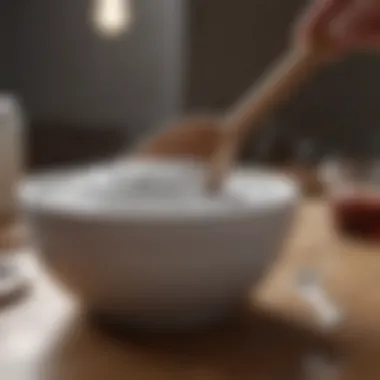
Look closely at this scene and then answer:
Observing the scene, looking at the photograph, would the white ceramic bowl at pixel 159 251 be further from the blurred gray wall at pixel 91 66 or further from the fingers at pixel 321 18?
the blurred gray wall at pixel 91 66

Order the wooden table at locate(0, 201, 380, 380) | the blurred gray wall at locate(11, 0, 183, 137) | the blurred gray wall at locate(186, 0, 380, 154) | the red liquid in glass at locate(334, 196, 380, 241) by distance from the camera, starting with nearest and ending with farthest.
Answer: the wooden table at locate(0, 201, 380, 380)
the red liquid in glass at locate(334, 196, 380, 241)
the blurred gray wall at locate(186, 0, 380, 154)
the blurred gray wall at locate(11, 0, 183, 137)

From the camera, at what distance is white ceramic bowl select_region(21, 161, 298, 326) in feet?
1.96

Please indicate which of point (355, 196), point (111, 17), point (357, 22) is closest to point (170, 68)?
point (111, 17)

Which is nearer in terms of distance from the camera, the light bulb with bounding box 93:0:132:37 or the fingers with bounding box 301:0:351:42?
the fingers with bounding box 301:0:351:42

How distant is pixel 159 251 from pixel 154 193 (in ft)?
0.22

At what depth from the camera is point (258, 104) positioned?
0.66 metres

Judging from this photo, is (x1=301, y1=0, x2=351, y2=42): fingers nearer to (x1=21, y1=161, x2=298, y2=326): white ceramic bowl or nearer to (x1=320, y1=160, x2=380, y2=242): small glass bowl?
(x1=21, y1=161, x2=298, y2=326): white ceramic bowl

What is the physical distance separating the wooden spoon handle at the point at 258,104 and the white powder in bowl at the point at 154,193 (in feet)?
0.06

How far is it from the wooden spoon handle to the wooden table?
0.11 metres

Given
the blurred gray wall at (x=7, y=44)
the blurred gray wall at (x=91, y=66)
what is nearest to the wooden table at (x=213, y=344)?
the blurred gray wall at (x=91, y=66)

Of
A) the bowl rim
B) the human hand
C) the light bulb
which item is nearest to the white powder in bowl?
the bowl rim

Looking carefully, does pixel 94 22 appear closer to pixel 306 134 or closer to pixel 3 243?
pixel 306 134

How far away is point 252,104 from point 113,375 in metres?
0.22

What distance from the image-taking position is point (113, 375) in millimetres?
554
